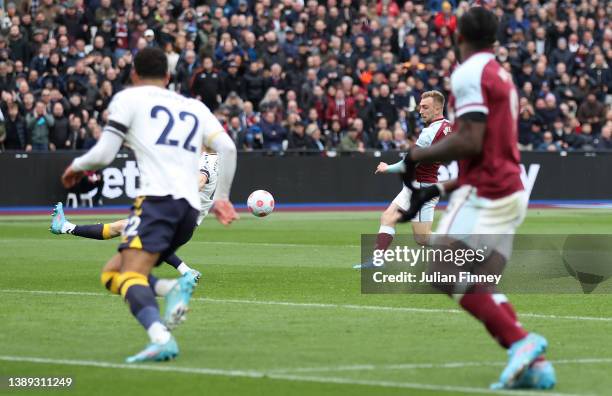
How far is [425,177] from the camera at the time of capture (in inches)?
656

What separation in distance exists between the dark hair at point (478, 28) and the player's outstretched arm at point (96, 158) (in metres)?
2.55

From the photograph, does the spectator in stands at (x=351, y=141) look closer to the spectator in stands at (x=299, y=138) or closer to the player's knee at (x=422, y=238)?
the spectator in stands at (x=299, y=138)

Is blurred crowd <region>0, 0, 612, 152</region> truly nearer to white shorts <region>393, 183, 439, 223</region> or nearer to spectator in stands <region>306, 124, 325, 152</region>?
spectator in stands <region>306, 124, 325, 152</region>

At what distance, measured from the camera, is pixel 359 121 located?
107 feet

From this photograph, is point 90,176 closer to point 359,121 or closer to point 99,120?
point 99,120

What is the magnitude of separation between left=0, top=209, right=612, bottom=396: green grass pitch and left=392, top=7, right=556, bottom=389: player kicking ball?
43 centimetres

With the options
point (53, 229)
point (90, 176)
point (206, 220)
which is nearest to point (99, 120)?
point (90, 176)

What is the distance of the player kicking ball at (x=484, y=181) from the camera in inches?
321

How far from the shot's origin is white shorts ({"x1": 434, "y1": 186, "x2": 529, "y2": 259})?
8.36 metres

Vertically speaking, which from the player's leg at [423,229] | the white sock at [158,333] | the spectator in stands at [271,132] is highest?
the white sock at [158,333]

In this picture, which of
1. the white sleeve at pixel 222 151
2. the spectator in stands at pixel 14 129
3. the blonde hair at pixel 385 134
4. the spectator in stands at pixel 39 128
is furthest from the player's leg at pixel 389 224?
the blonde hair at pixel 385 134

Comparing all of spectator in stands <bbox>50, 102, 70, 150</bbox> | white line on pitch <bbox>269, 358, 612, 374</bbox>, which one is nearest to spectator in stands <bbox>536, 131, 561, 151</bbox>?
spectator in stands <bbox>50, 102, 70, 150</bbox>

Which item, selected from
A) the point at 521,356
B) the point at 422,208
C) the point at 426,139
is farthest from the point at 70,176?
the point at 422,208

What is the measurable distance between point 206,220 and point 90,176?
3479 mm
